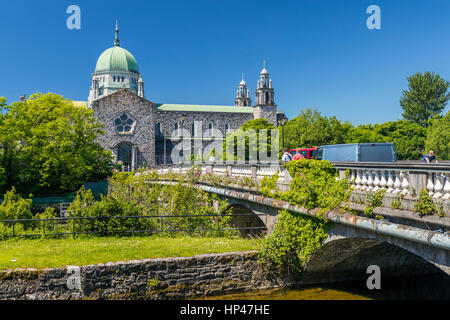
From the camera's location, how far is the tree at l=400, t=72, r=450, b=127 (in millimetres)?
68500

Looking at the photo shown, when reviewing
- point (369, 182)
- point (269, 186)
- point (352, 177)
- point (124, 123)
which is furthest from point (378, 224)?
point (124, 123)

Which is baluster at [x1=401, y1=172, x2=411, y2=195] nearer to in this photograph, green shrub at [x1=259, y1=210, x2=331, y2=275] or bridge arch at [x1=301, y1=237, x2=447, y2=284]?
bridge arch at [x1=301, y1=237, x2=447, y2=284]

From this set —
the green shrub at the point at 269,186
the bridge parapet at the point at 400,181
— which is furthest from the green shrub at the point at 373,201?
the green shrub at the point at 269,186

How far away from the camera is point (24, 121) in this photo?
1484 inches

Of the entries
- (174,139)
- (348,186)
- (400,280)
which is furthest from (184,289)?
(174,139)

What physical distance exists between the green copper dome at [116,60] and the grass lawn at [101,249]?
215 ft

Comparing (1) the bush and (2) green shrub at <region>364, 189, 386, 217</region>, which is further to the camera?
(1) the bush

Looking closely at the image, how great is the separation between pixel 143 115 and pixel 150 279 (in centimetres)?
5231

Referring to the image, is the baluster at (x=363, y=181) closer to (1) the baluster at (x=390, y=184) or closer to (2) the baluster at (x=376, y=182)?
(2) the baluster at (x=376, y=182)

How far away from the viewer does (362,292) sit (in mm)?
13617

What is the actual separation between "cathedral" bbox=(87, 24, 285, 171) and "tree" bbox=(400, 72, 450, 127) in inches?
877

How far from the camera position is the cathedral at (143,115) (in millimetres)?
61062

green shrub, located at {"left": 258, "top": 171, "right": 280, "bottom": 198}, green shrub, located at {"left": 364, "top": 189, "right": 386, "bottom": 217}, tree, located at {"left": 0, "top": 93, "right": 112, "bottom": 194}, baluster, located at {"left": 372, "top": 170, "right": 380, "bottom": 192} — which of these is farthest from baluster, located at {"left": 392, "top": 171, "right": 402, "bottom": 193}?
tree, located at {"left": 0, "top": 93, "right": 112, "bottom": 194}

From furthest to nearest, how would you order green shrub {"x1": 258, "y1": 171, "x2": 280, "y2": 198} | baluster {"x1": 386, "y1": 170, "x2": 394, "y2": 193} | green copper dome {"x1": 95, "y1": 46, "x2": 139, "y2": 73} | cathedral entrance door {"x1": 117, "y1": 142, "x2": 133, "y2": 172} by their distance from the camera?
green copper dome {"x1": 95, "y1": 46, "x2": 139, "y2": 73} → cathedral entrance door {"x1": 117, "y1": 142, "x2": 133, "y2": 172} → green shrub {"x1": 258, "y1": 171, "x2": 280, "y2": 198} → baluster {"x1": 386, "y1": 170, "x2": 394, "y2": 193}
